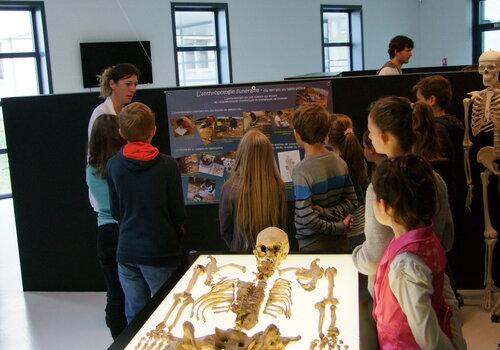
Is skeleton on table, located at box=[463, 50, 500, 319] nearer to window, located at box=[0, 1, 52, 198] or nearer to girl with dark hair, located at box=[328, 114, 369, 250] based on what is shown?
girl with dark hair, located at box=[328, 114, 369, 250]

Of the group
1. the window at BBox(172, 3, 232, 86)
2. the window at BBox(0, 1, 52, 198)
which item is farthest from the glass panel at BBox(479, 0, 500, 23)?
the window at BBox(0, 1, 52, 198)

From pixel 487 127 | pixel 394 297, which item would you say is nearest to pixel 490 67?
pixel 487 127

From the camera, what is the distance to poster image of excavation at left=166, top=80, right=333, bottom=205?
445 cm

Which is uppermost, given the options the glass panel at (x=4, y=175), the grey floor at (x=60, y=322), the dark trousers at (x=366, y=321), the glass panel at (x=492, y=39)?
the glass panel at (x=492, y=39)

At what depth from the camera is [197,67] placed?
1097cm

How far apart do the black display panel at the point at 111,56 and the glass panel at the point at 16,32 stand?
2.73 feet

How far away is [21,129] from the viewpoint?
4883 millimetres

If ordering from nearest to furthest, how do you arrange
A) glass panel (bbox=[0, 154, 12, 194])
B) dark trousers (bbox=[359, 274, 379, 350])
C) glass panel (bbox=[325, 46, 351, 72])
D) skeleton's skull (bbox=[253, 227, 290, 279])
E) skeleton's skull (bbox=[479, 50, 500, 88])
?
dark trousers (bbox=[359, 274, 379, 350])
skeleton's skull (bbox=[253, 227, 290, 279])
skeleton's skull (bbox=[479, 50, 500, 88])
glass panel (bbox=[0, 154, 12, 194])
glass panel (bbox=[325, 46, 351, 72])

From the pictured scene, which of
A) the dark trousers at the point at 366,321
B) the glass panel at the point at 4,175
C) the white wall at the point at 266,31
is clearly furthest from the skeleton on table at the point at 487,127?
the glass panel at the point at 4,175

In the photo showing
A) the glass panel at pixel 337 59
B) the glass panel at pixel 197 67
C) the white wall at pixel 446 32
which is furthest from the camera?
the glass panel at pixel 337 59

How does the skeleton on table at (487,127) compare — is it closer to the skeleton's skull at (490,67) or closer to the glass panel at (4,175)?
the skeleton's skull at (490,67)

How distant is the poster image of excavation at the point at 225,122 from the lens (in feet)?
14.6

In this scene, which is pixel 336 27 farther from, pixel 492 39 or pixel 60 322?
pixel 60 322

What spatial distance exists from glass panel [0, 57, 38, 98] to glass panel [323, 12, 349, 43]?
19.8 ft
